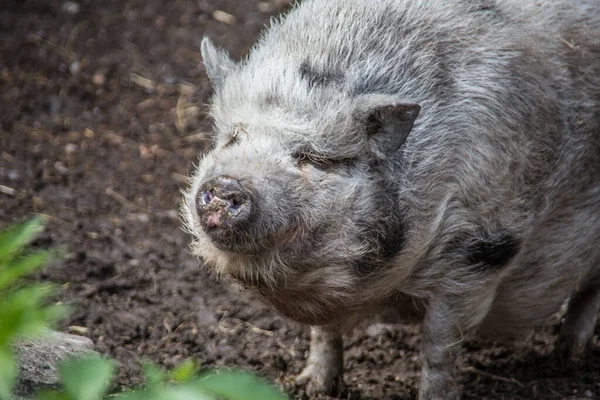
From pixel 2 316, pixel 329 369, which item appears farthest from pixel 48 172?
Result: pixel 2 316

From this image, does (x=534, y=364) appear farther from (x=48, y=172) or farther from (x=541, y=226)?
(x=48, y=172)

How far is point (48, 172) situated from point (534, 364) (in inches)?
151

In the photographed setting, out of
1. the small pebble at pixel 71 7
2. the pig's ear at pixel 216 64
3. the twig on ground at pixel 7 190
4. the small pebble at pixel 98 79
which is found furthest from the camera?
the small pebble at pixel 71 7

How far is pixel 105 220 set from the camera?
6.74 meters

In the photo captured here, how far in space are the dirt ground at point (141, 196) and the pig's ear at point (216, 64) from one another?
1.58 meters

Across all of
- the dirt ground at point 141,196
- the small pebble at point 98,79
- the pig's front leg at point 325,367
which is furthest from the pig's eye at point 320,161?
the small pebble at point 98,79

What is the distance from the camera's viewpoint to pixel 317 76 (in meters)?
Result: 4.21

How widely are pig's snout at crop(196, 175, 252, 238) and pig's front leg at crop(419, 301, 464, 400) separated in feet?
4.15

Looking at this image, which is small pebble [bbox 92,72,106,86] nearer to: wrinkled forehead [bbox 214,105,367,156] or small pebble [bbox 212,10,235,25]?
small pebble [bbox 212,10,235,25]

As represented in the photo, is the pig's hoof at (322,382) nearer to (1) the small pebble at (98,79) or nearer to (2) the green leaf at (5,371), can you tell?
(2) the green leaf at (5,371)

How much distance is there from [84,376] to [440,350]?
3.05 meters

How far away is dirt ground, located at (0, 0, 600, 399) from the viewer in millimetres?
5457

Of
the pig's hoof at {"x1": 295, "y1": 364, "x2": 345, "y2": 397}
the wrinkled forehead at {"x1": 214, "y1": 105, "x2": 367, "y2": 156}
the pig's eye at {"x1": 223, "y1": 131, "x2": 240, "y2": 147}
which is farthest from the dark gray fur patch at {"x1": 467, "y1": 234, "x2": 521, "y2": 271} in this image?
the pig's eye at {"x1": 223, "y1": 131, "x2": 240, "y2": 147}

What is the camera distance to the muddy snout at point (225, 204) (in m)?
3.67
